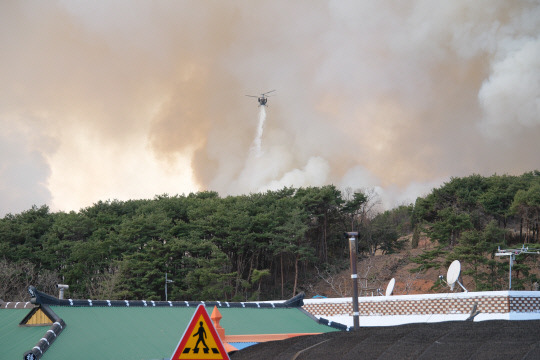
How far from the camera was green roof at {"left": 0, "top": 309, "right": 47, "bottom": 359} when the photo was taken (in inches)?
697

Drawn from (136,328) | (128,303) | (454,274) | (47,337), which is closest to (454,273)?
(454,274)

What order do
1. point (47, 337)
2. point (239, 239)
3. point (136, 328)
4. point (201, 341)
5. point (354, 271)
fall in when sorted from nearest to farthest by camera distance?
point (201, 341) → point (354, 271) → point (47, 337) → point (136, 328) → point (239, 239)

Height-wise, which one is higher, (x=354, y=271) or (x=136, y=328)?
(x=354, y=271)

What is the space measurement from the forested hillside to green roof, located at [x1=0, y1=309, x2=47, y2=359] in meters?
28.4

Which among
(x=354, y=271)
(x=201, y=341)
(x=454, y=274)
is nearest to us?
(x=201, y=341)

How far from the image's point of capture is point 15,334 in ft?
62.5

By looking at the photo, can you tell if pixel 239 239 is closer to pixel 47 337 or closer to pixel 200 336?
pixel 47 337

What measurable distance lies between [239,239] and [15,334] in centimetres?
3906

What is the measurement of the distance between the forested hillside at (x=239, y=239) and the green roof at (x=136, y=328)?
1040 inches

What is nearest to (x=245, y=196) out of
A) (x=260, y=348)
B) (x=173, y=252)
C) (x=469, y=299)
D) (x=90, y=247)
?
(x=173, y=252)

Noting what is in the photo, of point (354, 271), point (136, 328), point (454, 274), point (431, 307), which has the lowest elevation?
point (136, 328)

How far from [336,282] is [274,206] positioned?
9.86m

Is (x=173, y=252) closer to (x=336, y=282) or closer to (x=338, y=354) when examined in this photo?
(x=336, y=282)

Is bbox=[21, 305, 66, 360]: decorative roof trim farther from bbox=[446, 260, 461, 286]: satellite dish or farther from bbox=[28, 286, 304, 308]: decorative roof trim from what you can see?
bbox=[446, 260, 461, 286]: satellite dish
